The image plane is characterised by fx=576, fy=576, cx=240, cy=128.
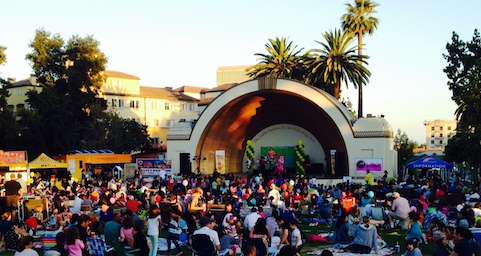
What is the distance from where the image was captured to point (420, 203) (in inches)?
814

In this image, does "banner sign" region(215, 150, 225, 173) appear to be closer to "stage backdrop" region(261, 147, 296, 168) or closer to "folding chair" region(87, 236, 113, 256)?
"stage backdrop" region(261, 147, 296, 168)

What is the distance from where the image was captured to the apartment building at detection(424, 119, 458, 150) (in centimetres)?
17050

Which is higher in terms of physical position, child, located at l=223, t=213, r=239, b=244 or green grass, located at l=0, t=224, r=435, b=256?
Result: child, located at l=223, t=213, r=239, b=244

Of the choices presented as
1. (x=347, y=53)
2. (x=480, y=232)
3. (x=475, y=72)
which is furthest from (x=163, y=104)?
(x=480, y=232)

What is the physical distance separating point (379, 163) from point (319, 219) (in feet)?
56.2

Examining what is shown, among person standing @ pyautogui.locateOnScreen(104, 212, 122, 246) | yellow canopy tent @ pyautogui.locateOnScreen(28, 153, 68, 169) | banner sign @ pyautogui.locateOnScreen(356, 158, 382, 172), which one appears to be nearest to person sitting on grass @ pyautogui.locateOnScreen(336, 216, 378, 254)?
person standing @ pyautogui.locateOnScreen(104, 212, 122, 246)

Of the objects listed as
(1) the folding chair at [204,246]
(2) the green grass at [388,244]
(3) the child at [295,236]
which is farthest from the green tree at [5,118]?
(1) the folding chair at [204,246]

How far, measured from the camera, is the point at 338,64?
51062 mm

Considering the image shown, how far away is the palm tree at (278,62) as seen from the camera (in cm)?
5978

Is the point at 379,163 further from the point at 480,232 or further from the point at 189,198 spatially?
the point at 480,232

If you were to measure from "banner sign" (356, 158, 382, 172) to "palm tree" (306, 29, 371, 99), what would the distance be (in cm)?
1287

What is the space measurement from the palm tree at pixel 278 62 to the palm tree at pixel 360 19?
5835mm

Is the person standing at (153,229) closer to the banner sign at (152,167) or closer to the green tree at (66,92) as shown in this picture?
the banner sign at (152,167)

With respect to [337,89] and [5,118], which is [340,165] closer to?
[337,89]
